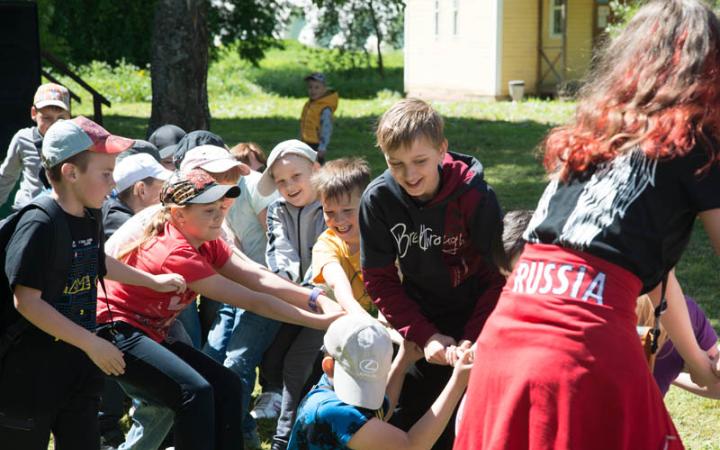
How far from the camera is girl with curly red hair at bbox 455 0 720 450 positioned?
2373mm

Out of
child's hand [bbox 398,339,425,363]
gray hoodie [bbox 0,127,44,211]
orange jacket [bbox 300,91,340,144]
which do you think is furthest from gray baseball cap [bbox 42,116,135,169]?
orange jacket [bbox 300,91,340,144]

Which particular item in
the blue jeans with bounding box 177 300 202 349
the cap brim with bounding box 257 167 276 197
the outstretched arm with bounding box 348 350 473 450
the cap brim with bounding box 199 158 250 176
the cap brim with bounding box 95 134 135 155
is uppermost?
the cap brim with bounding box 95 134 135 155

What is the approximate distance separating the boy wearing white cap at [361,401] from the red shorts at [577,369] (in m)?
0.78

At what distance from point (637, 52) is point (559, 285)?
62 centimetres

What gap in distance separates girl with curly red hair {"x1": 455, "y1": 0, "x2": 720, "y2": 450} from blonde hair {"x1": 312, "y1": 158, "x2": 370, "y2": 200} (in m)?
2.16

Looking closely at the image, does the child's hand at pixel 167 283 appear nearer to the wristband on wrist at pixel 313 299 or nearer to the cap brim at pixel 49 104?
the wristband on wrist at pixel 313 299

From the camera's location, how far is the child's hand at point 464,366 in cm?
324

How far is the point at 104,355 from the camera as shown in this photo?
11.5 ft

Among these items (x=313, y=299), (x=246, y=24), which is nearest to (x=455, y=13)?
(x=246, y=24)

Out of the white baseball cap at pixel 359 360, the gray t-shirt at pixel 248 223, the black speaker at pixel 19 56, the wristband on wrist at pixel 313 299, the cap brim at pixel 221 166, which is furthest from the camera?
the black speaker at pixel 19 56

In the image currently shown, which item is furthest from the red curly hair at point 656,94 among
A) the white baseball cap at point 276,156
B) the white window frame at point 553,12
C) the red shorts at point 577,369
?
the white window frame at point 553,12

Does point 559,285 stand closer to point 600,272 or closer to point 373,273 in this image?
point 600,272

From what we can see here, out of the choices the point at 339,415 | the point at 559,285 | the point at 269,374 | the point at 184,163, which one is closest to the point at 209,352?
the point at 269,374

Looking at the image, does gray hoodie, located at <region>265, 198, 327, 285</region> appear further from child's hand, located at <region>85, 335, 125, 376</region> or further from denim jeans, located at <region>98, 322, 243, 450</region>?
child's hand, located at <region>85, 335, 125, 376</region>
